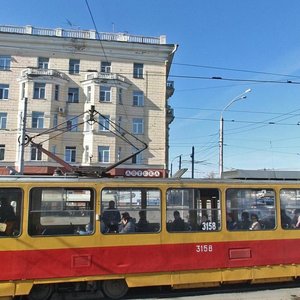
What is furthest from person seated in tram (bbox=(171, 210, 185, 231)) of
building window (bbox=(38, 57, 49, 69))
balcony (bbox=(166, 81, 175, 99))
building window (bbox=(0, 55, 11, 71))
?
balcony (bbox=(166, 81, 175, 99))

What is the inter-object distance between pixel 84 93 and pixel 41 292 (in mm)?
34634

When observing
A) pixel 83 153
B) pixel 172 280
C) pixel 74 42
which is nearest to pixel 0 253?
pixel 172 280

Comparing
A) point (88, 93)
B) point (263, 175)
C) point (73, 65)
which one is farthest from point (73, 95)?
point (263, 175)

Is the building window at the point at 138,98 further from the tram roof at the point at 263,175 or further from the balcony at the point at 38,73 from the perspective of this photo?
the tram roof at the point at 263,175

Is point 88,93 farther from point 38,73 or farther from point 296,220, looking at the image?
point 296,220

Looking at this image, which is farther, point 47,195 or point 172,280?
point 172,280

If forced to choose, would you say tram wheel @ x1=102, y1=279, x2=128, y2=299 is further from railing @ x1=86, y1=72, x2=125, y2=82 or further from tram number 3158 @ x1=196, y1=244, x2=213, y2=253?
railing @ x1=86, y1=72, x2=125, y2=82

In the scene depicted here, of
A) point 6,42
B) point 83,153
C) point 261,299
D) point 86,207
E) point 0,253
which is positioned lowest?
point 261,299

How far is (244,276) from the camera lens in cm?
821

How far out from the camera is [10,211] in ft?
23.2

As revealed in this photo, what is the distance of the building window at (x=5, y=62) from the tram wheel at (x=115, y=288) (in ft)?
117

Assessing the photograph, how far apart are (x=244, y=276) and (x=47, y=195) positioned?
4.26 meters

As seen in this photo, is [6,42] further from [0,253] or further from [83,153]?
[0,253]

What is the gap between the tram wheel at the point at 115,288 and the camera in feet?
24.6
